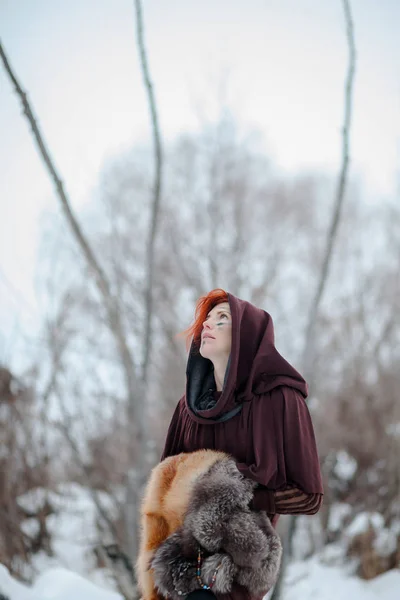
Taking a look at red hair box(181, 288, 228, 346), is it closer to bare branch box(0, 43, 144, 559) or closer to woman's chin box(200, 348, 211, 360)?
woman's chin box(200, 348, 211, 360)

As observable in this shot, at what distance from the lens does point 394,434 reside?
5.24m

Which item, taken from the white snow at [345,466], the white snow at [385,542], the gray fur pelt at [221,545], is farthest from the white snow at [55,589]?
the white snow at [345,466]

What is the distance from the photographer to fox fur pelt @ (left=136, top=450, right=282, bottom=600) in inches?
51.8

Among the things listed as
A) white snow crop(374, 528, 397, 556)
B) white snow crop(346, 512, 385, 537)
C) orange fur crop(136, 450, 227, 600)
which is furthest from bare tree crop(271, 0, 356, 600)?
white snow crop(346, 512, 385, 537)

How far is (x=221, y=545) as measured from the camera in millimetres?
1338

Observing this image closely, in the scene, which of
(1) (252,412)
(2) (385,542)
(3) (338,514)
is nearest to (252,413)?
(1) (252,412)

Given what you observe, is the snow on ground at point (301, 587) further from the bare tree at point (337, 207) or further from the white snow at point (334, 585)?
the bare tree at point (337, 207)

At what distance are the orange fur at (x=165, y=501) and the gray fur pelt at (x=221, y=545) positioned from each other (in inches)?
1.9

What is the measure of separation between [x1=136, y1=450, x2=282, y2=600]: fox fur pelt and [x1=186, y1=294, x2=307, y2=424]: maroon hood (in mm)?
165

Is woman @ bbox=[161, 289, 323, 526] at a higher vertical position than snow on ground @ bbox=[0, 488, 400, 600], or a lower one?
higher

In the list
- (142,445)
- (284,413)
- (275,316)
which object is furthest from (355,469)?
(284,413)

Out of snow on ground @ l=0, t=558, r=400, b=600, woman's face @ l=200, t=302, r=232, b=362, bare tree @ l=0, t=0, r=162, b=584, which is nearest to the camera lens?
woman's face @ l=200, t=302, r=232, b=362

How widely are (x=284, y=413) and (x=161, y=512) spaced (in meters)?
0.48

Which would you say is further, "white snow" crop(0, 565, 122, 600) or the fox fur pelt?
"white snow" crop(0, 565, 122, 600)
